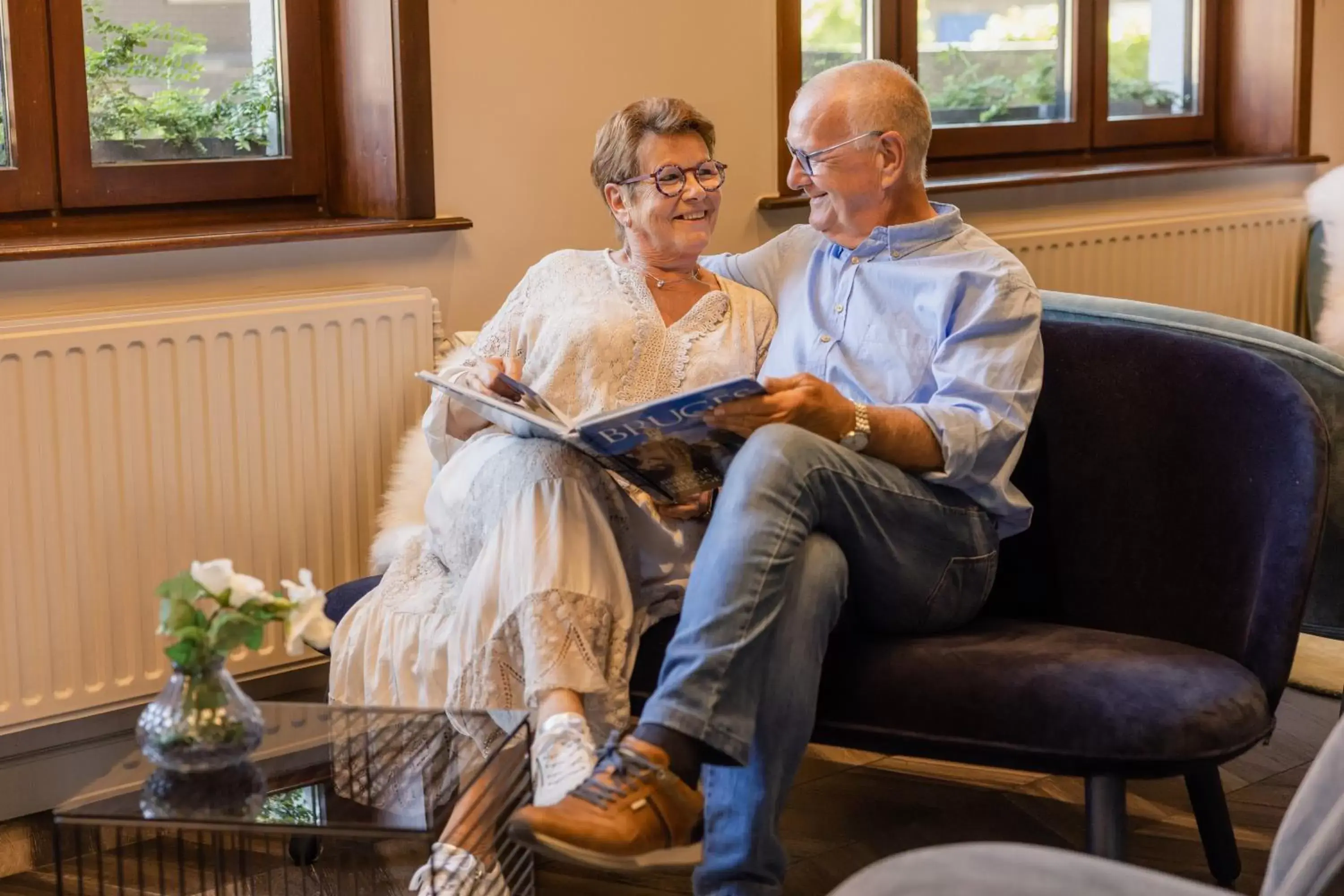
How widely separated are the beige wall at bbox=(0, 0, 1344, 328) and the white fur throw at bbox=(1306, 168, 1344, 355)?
163cm

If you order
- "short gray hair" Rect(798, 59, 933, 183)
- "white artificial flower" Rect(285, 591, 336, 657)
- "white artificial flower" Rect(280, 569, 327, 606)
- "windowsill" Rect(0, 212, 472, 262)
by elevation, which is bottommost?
"white artificial flower" Rect(285, 591, 336, 657)

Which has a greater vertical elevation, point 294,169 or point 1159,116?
point 1159,116

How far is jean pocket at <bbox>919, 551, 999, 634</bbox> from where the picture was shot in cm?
200

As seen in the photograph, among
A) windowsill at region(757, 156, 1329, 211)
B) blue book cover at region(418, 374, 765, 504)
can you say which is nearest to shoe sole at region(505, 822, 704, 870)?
blue book cover at region(418, 374, 765, 504)

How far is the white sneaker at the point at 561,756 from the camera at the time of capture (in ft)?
5.76

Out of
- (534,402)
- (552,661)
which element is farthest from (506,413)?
(552,661)

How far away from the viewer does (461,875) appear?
73.7 inches

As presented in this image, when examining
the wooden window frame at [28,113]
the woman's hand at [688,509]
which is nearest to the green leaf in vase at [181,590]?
the woman's hand at [688,509]

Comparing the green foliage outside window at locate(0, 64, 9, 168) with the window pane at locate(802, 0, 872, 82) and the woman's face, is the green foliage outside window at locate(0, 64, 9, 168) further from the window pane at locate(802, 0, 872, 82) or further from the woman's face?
the window pane at locate(802, 0, 872, 82)

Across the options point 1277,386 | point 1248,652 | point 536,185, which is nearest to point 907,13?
point 536,185

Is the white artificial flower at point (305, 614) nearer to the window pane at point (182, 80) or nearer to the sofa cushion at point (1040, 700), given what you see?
the sofa cushion at point (1040, 700)

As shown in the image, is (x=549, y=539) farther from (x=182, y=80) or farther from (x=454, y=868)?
(x=182, y=80)

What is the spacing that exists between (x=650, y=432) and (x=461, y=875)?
1.89 feet

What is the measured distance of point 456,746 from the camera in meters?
1.74
